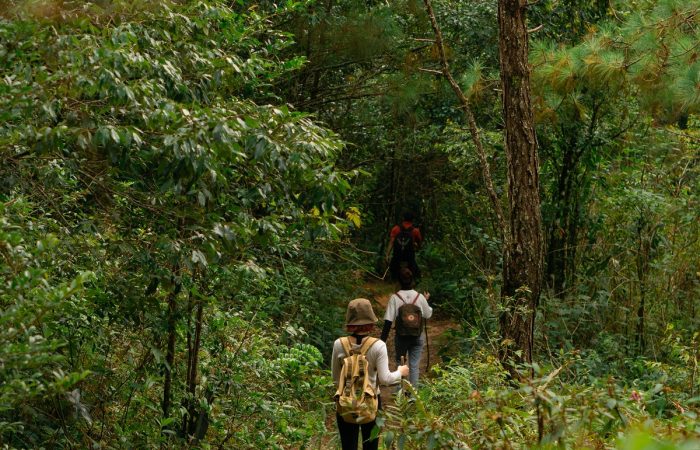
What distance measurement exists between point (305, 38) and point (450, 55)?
2.09 meters

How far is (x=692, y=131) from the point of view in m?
13.0

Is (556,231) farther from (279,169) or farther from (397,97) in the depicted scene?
(279,169)

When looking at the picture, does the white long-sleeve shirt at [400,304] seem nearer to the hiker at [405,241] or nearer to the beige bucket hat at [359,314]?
the beige bucket hat at [359,314]

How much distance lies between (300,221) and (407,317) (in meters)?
4.21

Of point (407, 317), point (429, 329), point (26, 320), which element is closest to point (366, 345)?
point (26, 320)

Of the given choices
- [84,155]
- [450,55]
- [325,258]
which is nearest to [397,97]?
[450,55]

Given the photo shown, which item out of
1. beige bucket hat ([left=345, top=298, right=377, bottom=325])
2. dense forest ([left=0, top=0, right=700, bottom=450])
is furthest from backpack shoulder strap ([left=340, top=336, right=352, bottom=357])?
dense forest ([left=0, top=0, right=700, bottom=450])

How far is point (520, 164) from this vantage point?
9023 mm

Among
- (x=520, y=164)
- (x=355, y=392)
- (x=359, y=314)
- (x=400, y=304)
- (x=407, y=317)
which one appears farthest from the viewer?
(x=400, y=304)

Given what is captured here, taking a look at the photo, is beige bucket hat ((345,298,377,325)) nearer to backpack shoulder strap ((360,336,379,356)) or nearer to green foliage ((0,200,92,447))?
backpack shoulder strap ((360,336,379,356))

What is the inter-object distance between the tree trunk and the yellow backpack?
111 inches

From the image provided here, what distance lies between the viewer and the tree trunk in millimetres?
8992

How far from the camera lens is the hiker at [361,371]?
6.46 meters

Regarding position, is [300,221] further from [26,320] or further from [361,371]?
[26,320]
